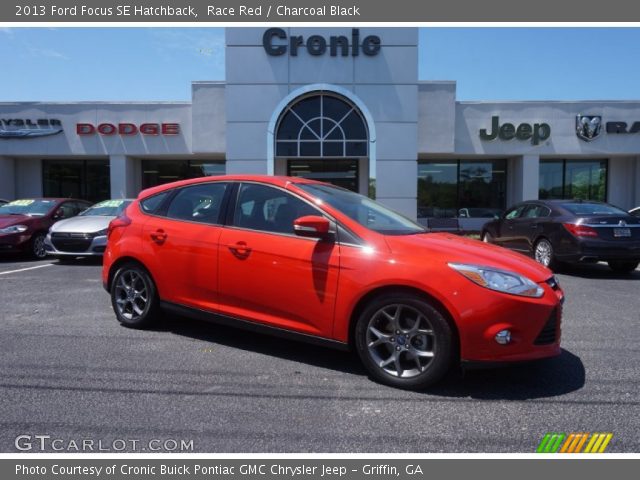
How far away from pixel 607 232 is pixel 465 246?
5.95 meters

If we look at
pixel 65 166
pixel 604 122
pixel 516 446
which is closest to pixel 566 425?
pixel 516 446

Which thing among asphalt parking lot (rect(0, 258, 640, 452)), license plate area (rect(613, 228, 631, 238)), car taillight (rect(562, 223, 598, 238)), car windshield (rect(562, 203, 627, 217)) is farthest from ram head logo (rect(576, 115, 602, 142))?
asphalt parking lot (rect(0, 258, 640, 452))

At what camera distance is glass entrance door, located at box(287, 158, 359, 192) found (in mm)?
18547

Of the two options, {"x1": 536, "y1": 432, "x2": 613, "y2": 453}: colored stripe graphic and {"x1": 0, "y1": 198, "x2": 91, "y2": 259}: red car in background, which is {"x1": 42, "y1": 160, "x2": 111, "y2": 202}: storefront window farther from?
{"x1": 536, "y1": 432, "x2": 613, "y2": 453}: colored stripe graphic

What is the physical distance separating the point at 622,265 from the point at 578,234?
1.48 m

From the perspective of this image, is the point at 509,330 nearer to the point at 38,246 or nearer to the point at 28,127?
the point at 38,246

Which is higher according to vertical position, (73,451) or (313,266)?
(313,266)

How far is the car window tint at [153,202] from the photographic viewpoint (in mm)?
5039

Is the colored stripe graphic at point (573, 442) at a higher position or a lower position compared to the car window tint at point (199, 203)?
lower

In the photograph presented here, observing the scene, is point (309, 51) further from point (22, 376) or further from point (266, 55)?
point (22, 376)

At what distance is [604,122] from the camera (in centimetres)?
1964

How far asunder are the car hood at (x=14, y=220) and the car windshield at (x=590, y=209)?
11.3m

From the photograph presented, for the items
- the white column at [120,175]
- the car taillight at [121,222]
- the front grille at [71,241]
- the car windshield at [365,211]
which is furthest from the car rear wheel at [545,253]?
the white column at [120,175]

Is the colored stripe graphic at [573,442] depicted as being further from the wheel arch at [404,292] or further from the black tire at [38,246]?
the black tire at [38,246]
